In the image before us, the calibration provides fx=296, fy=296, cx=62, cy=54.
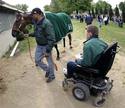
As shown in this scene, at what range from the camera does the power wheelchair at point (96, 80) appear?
601cm

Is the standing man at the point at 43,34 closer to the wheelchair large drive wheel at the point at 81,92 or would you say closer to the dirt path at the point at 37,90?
the dirt path at the point at 37,90

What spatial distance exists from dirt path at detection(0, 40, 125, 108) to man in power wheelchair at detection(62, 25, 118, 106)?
22 centimetres

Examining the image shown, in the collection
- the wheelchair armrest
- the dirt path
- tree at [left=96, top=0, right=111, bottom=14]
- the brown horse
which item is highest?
the brown horse

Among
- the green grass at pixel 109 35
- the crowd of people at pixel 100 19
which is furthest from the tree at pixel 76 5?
the green grass at pixel 109 35

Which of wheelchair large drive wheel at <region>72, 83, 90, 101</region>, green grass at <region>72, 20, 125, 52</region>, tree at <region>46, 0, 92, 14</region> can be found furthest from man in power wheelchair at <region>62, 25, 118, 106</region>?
tree at <region>46, 0, 92, 14</region>

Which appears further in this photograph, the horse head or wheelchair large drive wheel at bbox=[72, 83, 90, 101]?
the horse head

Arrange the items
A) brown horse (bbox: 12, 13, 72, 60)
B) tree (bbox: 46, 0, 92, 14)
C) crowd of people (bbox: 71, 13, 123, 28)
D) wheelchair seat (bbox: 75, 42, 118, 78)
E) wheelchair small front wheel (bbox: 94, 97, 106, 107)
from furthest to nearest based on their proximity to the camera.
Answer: tree (bbox: 46, 0, 92, 14) < crowd of people (bbox: 71, 13, 123, 28) < brown horse (bbox: 12, 13, 72, 60) < wheelchair small front wheel (bbox: 94, 97, 106, 107) < wheelchair seat (bbox: 75, 42, 118, 78)

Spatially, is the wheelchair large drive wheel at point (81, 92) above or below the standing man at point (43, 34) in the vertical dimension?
below

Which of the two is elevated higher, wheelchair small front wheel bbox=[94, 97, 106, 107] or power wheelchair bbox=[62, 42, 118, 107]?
power wheelchair bbox=[62, 42, 118, 107]

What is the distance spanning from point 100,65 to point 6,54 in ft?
21.7

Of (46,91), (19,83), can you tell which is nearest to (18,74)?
(19,83)

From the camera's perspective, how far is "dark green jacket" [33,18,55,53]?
22.2 feet

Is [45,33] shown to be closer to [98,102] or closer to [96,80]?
[96,80]

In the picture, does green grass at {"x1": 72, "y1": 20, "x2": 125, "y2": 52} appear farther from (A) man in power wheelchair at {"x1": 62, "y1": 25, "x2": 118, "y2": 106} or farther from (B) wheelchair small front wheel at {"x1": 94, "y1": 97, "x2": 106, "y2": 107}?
(B) wheelchair small front wheel at {"x1": 94, "y1": 97, "x2": 106, "y2": 107}
